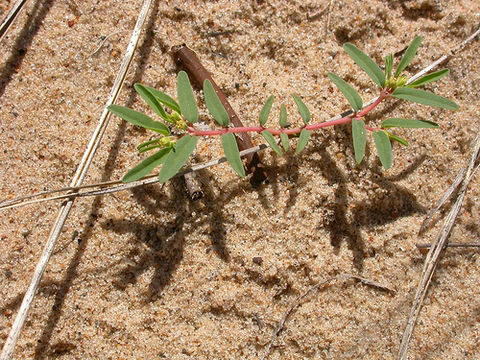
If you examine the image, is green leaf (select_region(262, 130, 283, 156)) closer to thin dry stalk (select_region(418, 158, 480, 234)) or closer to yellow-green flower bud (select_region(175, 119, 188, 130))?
yellow-green flower bud (select_region(175, 119, 188, 130))

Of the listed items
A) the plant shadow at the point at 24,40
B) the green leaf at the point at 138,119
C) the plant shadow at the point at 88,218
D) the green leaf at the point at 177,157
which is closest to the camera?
the green leaf at the point at 177,157

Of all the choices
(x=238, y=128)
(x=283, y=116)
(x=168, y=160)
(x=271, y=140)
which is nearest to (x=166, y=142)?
(x=168, y=160)

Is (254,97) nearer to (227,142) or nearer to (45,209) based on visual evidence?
(227,142)

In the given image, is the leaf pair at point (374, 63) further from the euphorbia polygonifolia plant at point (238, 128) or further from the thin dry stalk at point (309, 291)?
the thin dry stalk at point (309, 291)

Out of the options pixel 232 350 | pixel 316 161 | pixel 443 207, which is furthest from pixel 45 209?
pixel 443 207

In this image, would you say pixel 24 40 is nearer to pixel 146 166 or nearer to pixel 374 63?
pixel 146 166

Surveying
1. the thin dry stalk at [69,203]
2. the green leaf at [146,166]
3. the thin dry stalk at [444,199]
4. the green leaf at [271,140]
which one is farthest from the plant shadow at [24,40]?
the thin dry stalk at [444,199]
